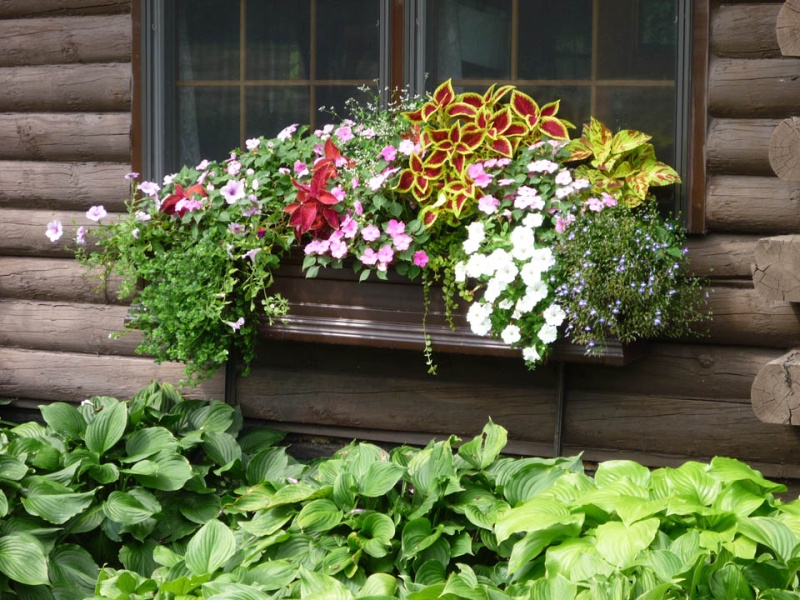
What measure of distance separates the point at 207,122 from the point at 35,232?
2.85 feet

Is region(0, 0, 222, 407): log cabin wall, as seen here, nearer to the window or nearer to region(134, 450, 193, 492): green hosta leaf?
the window

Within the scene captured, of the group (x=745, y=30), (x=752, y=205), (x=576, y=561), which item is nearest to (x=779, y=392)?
(x=752, y=205)

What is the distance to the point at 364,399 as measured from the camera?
12.6 ft

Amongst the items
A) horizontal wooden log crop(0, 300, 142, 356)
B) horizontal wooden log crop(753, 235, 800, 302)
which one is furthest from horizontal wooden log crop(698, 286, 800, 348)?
horizontal wooden log crop(0, 300, 142, 356)

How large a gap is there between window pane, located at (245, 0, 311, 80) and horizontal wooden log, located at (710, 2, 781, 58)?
56.4 inches

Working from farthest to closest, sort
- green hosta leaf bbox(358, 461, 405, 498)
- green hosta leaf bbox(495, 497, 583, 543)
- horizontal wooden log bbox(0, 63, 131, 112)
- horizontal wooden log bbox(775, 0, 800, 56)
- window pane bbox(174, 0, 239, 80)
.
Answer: horizontal wooden log bbox(0, 63, 131, 112)
window pane bbox(174, 0, 239, 80)
green hosta leaf bbox(358, 461, 405, 498)
horizontal wooden log bbox(775, 0, 800, 56)
green hosta leaf bbox(495, 497, 583, 543)

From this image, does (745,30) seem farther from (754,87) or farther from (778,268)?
(778,268)

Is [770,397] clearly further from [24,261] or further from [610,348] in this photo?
[24,261]

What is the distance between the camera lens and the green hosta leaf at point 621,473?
2.96 metres

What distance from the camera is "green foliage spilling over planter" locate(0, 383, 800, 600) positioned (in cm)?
264

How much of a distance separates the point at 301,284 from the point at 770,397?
1553mm

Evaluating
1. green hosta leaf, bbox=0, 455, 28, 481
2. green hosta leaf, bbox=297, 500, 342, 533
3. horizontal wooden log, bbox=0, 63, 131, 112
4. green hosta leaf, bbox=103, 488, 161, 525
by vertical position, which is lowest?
green hosta leaf, bbox=103, 488, 161, 525

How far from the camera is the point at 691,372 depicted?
3.49 meters

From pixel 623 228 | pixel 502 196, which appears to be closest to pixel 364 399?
pixel 502 196
